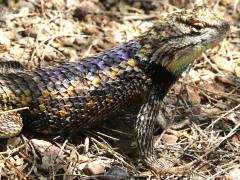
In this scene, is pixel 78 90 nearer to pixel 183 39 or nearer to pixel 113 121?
pixel 113 121

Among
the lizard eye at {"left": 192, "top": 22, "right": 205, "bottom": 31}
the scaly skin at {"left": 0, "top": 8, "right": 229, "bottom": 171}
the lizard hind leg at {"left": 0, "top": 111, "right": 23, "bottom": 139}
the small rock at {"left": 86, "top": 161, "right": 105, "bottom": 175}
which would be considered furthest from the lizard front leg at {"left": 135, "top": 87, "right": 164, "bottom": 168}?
the lizard hind leg at {"left": 0, "top": 111, "right": 23, "bottom": 139}

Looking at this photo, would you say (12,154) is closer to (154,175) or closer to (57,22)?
(154,175)

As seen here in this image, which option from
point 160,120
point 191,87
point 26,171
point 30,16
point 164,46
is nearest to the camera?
point 26,171

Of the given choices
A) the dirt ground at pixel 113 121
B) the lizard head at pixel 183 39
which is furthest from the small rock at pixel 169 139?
the lizard head at pixel 183 39

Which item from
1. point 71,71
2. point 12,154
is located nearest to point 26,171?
point 12,154

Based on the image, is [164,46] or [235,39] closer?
[164,46]
